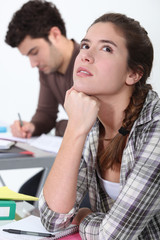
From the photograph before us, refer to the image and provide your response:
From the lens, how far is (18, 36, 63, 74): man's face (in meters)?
2.27

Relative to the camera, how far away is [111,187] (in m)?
1.13

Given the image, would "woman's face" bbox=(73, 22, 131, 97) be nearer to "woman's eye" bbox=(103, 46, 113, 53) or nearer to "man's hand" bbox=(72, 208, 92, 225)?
"woman's eye" bbox=(103, 46, 113, 53)

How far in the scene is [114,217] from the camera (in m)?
0.92

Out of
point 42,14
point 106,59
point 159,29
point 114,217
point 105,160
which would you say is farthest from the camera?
point 159,29

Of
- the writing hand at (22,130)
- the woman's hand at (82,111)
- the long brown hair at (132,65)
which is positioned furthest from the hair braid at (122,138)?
the writing hand at (22,130)

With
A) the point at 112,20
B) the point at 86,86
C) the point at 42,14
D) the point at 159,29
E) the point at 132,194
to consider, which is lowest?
the point at 132,194

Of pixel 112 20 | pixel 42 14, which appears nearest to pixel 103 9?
pixel 42 14

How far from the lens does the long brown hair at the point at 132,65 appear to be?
109 cm

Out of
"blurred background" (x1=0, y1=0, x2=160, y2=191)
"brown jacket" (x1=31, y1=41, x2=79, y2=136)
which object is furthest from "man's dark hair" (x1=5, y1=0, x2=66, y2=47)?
"blurred background" (x1=0, y1=0, x2=160, y2=191)

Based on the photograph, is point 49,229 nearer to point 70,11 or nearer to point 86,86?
point 86,86

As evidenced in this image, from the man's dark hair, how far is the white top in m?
1.41

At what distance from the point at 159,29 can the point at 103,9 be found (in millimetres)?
720

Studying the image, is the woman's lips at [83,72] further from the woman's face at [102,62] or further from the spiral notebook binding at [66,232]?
the spiral notebook binding at [66,232]

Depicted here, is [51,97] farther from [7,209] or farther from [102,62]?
[7,209]
